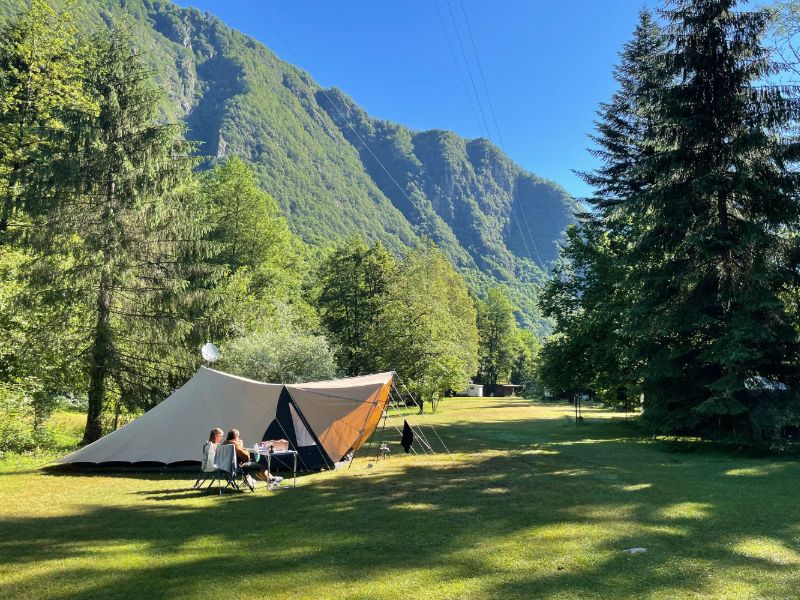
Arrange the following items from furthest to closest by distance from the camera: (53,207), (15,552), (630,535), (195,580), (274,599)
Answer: (53,207)
(630,535)
(15,552)
(195,580)
(274,599)

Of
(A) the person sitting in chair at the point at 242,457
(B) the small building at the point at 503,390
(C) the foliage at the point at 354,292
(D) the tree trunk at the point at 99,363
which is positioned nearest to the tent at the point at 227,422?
(A) the person sitting in chair at the point at 242,457

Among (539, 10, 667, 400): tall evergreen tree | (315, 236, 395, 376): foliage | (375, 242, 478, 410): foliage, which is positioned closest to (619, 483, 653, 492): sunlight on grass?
(539, 10, 667, 400): tall evergreen tree

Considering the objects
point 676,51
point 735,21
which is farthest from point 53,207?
point 735,21

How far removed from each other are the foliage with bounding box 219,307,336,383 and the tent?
664 centimetres

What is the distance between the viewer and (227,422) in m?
12.5

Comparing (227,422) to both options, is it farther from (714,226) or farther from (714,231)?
(714,226)

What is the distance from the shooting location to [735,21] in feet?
47.1

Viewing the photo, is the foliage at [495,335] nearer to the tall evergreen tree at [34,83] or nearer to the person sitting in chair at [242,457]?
the tall evergreen tree at [34,83]

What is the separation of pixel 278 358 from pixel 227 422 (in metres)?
7.62

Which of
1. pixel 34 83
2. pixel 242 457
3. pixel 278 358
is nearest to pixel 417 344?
pixel 278 358

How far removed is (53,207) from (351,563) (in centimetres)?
1513

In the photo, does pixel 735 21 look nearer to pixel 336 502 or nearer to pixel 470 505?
pixel 470 505

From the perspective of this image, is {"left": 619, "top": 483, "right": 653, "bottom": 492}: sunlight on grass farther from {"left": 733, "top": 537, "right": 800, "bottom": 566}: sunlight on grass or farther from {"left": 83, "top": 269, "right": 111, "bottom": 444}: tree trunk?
{"left": 83, "top": 269, "right": 111, "bottom": 444}: tree trunk

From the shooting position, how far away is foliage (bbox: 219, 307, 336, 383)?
1955 centimetres
